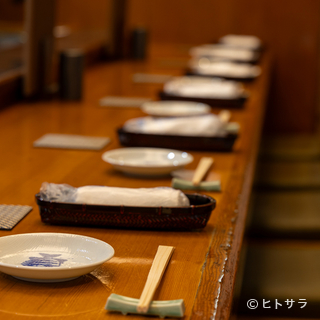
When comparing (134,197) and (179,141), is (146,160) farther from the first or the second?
(134,197)

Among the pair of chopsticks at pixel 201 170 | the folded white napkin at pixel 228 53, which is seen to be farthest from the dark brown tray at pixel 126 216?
the folded white napkin at pixel 228 53

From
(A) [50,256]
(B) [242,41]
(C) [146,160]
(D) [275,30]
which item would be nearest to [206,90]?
(C) [146,160]

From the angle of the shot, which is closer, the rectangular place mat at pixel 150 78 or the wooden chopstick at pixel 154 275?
the wooden chopstick at pixel 154 275

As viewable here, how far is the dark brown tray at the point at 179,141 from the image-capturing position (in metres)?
1.95

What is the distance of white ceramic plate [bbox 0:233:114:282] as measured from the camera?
2.99 ft

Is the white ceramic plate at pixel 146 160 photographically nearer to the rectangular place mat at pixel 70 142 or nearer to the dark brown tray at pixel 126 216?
the rectangular place mat at pixel 70 142

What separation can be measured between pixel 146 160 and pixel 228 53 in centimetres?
320

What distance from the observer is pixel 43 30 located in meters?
2.88

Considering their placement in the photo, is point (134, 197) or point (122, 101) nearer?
point (134, 197)

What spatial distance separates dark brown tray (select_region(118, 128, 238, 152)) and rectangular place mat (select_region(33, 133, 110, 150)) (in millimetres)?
116

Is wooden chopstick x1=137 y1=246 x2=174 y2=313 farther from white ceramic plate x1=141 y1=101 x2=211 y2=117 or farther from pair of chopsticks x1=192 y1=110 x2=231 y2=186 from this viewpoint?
white ceramic plate x1=141 y1=101 x2=211 y2=117

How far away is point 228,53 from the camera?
4.72 meters

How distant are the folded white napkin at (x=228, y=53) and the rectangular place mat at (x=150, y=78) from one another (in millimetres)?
868

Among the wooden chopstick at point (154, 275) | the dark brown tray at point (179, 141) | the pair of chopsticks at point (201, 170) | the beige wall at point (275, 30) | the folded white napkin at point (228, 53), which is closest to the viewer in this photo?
the wooden chopstick at point (154, 275)
